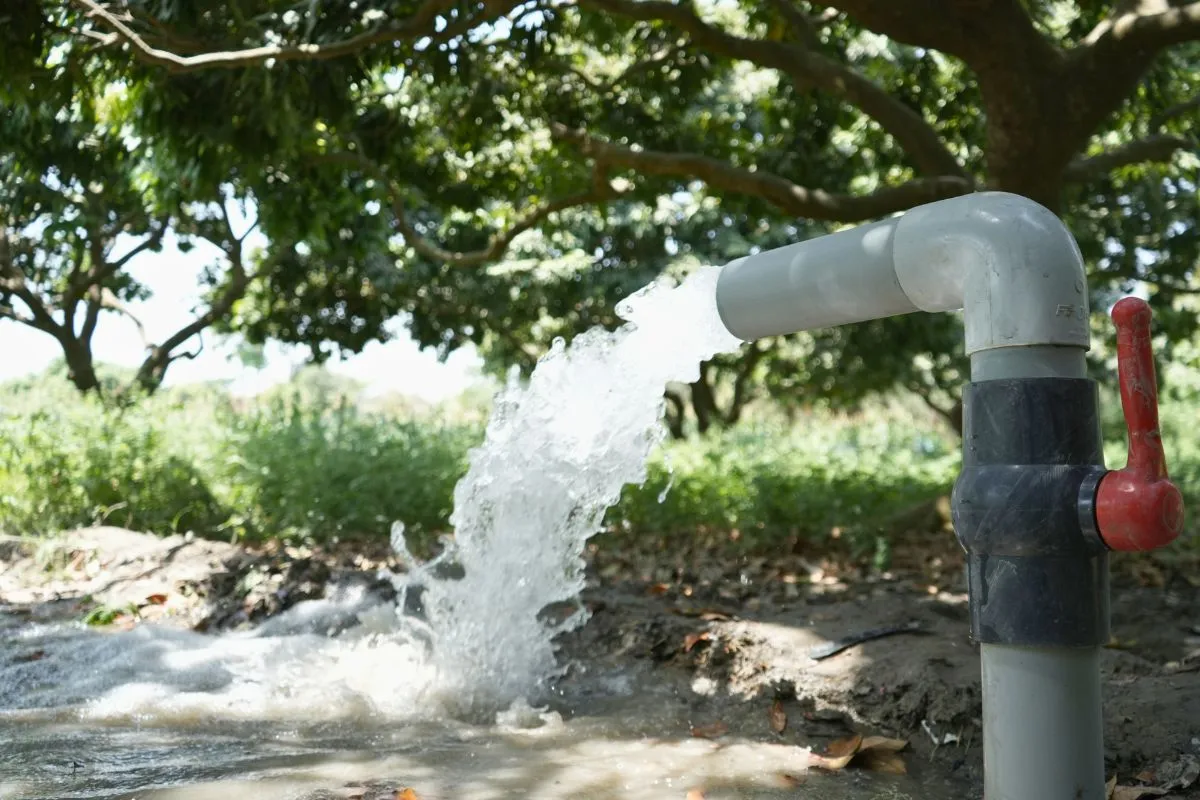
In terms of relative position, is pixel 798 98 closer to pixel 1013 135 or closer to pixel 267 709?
pixel 1013 135

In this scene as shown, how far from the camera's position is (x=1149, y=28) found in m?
4.67

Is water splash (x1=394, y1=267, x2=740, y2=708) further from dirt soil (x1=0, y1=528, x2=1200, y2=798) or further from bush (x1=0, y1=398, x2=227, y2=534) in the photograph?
bush (x1=0, y1=398, x2=227, y2=534)

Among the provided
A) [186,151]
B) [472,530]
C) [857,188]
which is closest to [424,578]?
[472,530]

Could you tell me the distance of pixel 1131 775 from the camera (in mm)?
2514

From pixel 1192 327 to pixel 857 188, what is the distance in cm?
368

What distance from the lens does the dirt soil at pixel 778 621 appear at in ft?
9.50

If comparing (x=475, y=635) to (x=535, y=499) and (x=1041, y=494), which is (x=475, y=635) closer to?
(x=535, y=499)

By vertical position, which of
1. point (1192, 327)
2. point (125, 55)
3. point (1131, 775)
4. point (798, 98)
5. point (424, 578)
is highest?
point (798, 98)

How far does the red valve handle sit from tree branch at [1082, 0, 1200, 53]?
13.1 ft

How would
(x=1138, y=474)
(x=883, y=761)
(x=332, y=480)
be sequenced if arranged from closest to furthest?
1. (x=1138, y=474)
2. (x=883, y=761)
3. (x=332, y=480)

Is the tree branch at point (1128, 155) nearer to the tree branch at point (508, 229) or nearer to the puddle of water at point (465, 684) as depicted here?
the tree branch at point (508, 229)

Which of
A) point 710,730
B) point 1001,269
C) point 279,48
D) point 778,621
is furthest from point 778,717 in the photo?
point 279,48

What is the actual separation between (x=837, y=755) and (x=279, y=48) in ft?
11.6

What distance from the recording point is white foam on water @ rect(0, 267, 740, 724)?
10.6 ft
